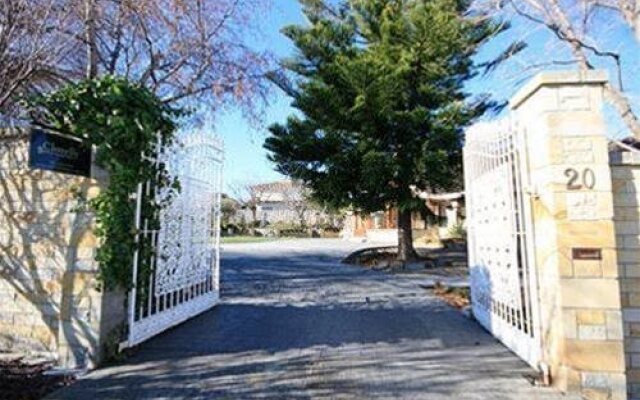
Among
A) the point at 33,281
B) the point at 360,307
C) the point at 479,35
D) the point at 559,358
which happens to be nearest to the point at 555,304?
the point at 559,358

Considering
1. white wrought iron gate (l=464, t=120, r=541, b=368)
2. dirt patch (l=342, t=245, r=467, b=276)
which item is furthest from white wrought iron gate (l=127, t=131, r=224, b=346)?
dirt patch (l=342, t=245, r=467, b=276)

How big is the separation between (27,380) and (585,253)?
4646mm

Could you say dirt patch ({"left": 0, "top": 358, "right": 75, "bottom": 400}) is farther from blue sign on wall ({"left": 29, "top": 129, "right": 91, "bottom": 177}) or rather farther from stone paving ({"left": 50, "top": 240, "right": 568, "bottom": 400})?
blue sign on wall ({"left": 29, "top": 129, "right": 91, "bottom": 177})

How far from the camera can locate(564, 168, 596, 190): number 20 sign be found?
3.78 meters

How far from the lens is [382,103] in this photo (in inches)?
514

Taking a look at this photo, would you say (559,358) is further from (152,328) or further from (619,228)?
(152,328)

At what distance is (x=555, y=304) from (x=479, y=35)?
12.2 m

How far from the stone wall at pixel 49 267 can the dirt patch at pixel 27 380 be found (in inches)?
8.5

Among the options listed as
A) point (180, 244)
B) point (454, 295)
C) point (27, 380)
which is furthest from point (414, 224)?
point (27, 380)

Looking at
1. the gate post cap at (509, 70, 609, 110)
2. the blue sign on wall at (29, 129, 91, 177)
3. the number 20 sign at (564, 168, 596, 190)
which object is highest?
the gate post cap at (509, 70, 609, 110)

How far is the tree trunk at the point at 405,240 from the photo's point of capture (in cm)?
1463

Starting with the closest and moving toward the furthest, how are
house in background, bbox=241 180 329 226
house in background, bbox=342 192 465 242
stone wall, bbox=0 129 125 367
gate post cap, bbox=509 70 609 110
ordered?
1. gate post cap, bbox=509 70 609 110
2. stone wall, bbox=0 129 125 367
3. house in background, bbox=342 192 465 242
4. house in background, bbox=241 180 329 226

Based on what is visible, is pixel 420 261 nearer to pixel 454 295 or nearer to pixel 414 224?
pixel 454 295

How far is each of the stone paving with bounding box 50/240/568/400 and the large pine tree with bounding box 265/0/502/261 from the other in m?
6.44
